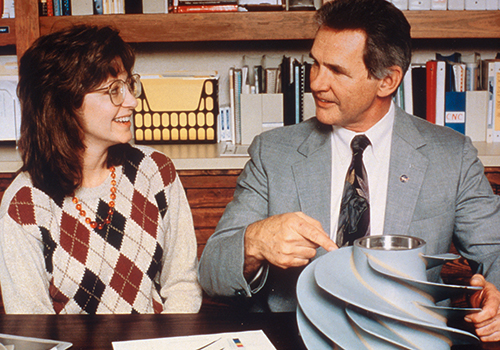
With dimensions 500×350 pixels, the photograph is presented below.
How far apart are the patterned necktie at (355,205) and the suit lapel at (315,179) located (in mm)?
41

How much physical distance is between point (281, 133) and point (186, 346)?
75cm

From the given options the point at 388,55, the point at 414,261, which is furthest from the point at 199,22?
the point at 414,261

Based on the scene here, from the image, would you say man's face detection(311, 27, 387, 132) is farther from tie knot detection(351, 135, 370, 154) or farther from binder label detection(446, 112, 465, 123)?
binder label detection(446, 112, 465, 123)

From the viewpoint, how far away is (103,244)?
1.27 m

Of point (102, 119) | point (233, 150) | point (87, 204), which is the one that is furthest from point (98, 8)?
point (87, 204)

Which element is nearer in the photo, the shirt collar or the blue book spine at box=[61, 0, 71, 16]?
the shirt collar

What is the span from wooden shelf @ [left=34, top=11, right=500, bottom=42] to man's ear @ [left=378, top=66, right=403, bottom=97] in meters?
0.76

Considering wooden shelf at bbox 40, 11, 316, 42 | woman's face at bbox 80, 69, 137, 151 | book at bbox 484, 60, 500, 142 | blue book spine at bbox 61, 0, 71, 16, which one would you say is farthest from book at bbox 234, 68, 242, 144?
book at bbox 484, 60, 500, 142

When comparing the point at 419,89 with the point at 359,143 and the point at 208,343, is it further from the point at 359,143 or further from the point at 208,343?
the point at 208,343

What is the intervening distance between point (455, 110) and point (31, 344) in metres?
1.93

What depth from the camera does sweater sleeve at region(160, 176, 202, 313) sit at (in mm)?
1314

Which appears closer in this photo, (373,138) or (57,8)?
(373,138)

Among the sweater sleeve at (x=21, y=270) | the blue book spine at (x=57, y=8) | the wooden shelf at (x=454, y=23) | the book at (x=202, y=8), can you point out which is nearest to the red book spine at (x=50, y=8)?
the blue book spine at (x=57, y=8)

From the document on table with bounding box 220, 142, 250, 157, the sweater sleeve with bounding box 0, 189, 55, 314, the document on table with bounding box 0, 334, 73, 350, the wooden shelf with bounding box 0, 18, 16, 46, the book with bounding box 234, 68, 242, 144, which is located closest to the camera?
the document on table with bounding box 0, 334, 73, 350
